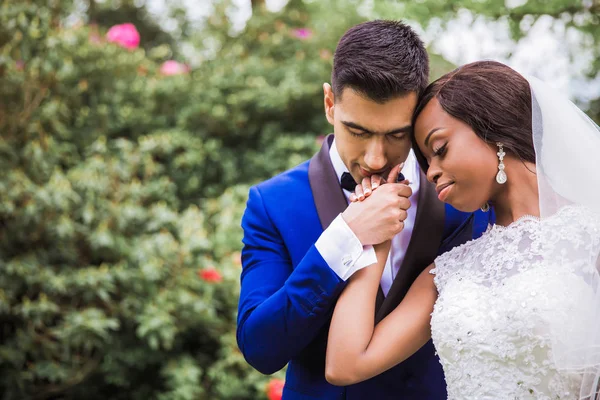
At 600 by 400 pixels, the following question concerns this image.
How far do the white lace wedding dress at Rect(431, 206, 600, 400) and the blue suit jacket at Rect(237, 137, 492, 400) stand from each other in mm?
194

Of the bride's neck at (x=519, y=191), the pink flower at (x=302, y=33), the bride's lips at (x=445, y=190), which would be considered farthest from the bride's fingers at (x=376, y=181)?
the pink flower at (x=302, y=33)

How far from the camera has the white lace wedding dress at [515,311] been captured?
1.98 meters

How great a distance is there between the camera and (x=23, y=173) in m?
4.82

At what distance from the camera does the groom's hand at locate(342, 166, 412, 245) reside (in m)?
2.18

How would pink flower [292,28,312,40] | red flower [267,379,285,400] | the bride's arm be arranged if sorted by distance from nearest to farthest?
the bride's arm → red flower [267,379,285,400] → pink flower [292,28,312,40]

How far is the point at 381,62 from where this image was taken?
227cm

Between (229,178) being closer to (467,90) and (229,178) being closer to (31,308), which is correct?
(31,308)

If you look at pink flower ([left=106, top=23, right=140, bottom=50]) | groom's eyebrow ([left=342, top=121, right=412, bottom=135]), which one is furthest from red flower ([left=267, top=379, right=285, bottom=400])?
pink flower ([left=106, top=23, right=140, bottom=50])

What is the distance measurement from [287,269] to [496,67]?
1.00 metres

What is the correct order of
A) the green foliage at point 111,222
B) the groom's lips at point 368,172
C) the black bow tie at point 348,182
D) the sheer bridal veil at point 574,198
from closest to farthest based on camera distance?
1. the sheer bridal veil at point 574,198
2. the groom's lips at point 368,172
3. the black bow tie at point 348,182
4. the green foliage at point 111,222

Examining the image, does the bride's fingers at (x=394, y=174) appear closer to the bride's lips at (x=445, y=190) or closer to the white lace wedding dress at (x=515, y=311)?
the bride's lips at (x=445, y=190)

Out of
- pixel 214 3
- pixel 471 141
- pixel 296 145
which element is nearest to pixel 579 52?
pixel 296 145

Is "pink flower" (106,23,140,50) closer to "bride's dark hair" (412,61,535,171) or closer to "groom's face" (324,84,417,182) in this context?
"groom's face" (324,84,417,182)

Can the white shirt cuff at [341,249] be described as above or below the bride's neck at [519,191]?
below
